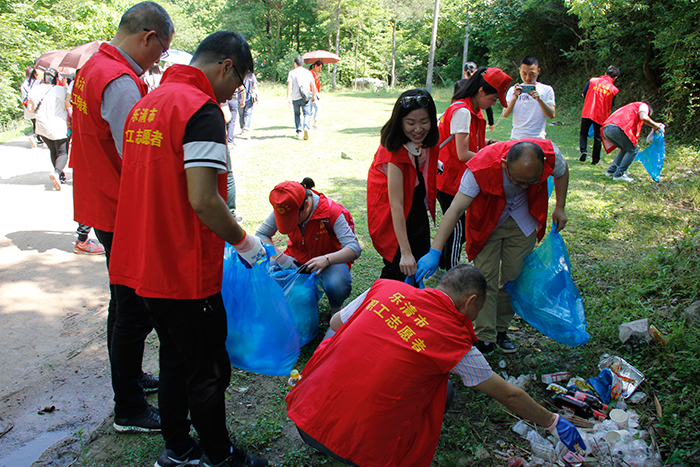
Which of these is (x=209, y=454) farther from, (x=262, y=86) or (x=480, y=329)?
(x=262, y=86)

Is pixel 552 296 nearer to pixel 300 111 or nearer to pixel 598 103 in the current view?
pixel 598 103

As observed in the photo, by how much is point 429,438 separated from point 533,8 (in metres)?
17.0

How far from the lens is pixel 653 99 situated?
33.8ft

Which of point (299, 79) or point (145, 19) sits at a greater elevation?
point (299, 79)

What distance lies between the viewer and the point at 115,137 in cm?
198

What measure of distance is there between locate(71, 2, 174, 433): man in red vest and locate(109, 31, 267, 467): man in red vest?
35cm

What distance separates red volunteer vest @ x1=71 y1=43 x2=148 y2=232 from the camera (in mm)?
1990

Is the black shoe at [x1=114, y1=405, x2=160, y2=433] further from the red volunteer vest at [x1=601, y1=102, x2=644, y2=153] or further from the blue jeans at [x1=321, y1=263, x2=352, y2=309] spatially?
the red volunteer vest at [x1=601, y1=102, x2=644, y2=153]

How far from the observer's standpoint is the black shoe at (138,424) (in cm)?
220

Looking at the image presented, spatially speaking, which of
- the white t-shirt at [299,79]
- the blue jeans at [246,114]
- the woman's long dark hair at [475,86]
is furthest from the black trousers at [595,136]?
the blue jeans at [246,114]

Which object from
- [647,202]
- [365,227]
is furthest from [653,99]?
[365,227]

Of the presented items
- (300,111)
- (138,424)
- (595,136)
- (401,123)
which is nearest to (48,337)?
(138,424)

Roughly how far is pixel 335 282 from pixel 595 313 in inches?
77.3

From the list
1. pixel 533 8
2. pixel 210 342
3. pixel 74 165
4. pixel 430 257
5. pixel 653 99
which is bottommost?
pixel 210 342
